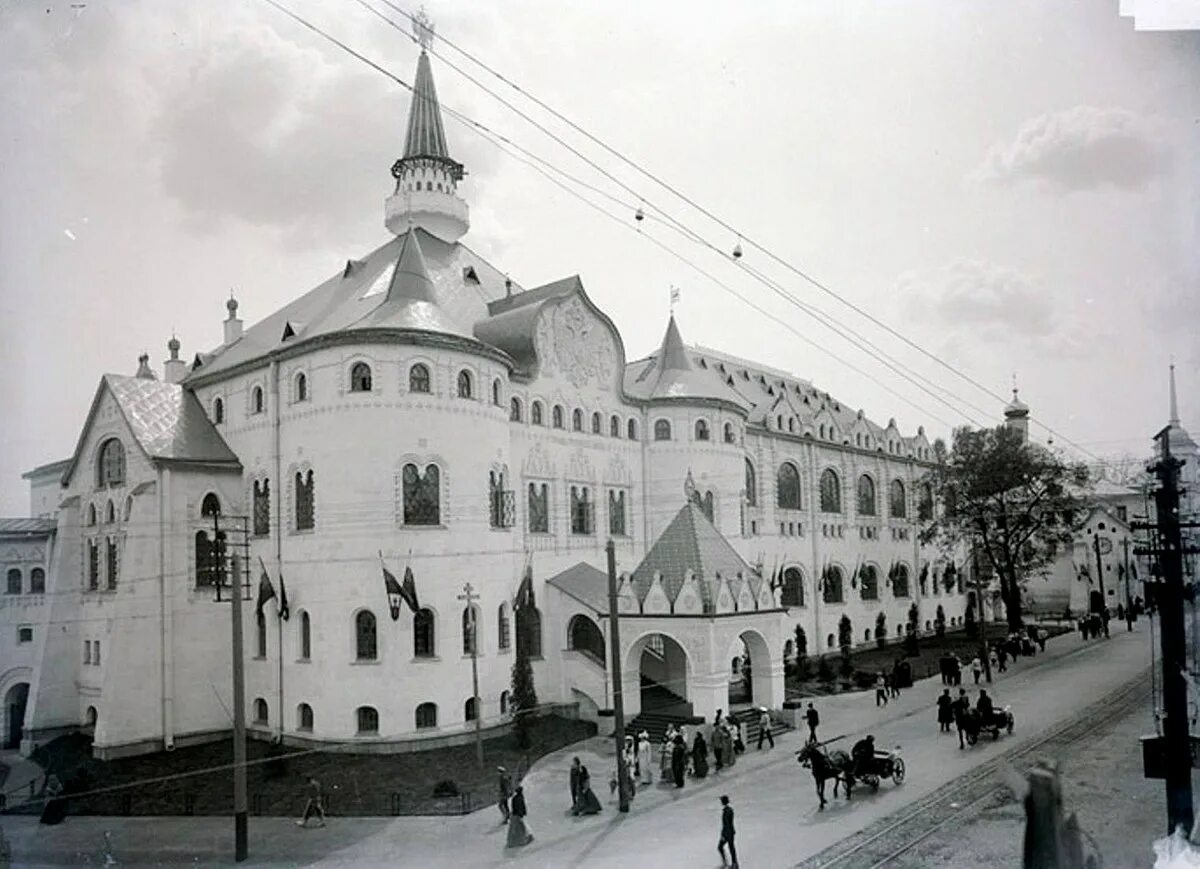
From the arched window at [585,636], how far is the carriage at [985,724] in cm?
1116

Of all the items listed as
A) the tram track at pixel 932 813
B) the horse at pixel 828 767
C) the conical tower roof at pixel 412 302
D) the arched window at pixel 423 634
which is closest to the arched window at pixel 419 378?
the conical tower roof at pixel 412 302

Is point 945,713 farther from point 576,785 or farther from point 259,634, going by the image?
point 259,634

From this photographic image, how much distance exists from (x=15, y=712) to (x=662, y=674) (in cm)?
1942

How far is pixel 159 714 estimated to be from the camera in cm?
2667

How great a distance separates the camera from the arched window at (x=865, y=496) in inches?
1967

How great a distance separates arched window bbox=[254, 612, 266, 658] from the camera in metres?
28.1

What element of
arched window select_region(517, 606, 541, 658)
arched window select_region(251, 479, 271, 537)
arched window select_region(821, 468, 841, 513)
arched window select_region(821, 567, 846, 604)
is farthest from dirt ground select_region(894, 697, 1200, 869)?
arched window select_region(821, 468, 841, 513)

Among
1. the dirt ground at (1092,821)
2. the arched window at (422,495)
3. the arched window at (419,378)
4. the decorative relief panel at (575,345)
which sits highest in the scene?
the decorative relief panel at (575,345)

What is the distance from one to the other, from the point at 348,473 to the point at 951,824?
16.9 metres

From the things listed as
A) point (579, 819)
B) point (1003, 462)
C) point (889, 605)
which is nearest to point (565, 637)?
point (579, 819)

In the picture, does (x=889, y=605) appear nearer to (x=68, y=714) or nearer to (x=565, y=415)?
(x=565, y=415)

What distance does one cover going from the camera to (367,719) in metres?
25.5

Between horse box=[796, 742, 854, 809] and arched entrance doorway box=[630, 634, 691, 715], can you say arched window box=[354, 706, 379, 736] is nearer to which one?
arched entrance doorway box=[630, 634, 691, 715]

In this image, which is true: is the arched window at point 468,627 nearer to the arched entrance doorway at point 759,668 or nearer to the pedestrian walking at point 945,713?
the arched entrance doorway at point 759,668
